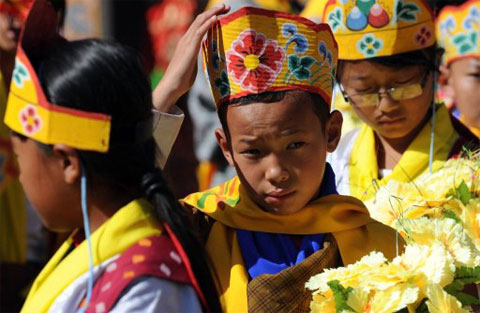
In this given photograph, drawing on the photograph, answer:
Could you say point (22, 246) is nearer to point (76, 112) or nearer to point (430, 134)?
point (430, 134)

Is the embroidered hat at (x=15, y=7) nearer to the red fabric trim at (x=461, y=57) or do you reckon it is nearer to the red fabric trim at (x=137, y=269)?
the red fabric trim at (x=461, y=57)

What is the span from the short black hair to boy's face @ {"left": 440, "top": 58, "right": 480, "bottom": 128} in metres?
1.93

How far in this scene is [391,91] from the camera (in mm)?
3934

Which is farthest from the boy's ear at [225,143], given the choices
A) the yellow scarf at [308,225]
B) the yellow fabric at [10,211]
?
the yellow fabric at [10,211]

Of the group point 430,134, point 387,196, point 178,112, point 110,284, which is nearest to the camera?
point 110,284

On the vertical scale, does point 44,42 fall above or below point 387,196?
above

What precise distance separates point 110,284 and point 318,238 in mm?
904

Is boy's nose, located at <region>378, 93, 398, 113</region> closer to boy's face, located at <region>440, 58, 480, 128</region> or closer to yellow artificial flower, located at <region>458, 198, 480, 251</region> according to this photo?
yellow artificial flower, located at <region>458, 198, 480, 251</region>

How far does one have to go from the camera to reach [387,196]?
11.6 ft

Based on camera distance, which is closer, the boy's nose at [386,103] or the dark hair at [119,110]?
the dark hair at [119,110]

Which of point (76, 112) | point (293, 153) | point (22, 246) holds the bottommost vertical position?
point (22, 246)

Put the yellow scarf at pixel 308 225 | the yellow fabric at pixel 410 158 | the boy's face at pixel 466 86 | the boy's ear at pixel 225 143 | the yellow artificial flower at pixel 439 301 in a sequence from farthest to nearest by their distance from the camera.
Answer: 1. the boy's face at pixel 466 86
2. the yellow fabric at pixel 410 158
3. the boy's ear at pixel 225 143
4. the yellow scarf at pixel 308 225
5. the yellow artificial flower at pixel 439 301

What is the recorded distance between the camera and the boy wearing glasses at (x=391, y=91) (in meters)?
3.97

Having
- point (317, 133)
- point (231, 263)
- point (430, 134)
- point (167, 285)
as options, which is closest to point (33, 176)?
point (167, 285)
